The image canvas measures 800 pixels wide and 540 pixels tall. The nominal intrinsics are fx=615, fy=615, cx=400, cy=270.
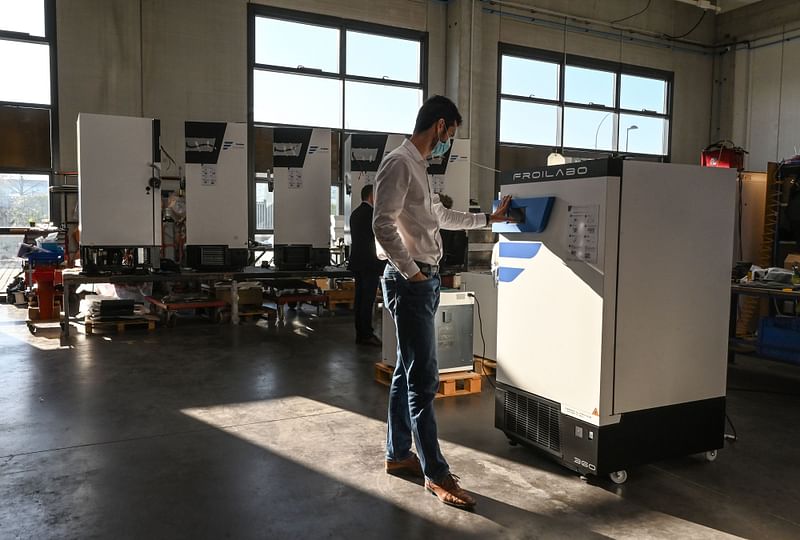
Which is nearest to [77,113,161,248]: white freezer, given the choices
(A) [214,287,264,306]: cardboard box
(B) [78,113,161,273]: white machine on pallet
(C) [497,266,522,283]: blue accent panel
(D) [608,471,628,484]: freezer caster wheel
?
(B) [78,113,161,273]: white machine on pallet

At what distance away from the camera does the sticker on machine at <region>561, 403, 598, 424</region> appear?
250cm

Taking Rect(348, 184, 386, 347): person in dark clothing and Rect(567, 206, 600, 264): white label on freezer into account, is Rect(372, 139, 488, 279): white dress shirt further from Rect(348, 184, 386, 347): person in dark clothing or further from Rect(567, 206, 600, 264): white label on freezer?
Rect(348, 184, 386, 347): person in dark clothing

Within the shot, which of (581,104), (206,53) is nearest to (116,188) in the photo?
(206,53)

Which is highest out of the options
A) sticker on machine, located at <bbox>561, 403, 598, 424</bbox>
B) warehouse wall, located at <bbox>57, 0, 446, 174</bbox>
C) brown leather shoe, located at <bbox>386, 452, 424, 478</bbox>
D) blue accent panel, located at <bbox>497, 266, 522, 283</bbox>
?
warehouse wall, located at <bbox>57, 0, 446, 174</bbox>

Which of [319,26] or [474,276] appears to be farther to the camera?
[319,26]

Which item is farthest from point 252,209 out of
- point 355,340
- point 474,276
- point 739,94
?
point 739,94

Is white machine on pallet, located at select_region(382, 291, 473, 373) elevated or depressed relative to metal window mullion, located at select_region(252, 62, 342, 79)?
depressed

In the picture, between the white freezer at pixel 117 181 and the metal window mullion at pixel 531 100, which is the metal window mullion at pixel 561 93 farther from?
the white freezer at pixel 117 181

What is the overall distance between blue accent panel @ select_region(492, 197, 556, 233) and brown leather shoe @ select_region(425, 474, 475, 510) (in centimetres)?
112

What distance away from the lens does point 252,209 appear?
8961 millimetres

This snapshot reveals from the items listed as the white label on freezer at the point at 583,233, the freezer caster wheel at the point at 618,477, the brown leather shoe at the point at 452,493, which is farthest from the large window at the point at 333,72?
the freezer caster wheel at the point at 618,477

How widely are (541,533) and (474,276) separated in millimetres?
2424

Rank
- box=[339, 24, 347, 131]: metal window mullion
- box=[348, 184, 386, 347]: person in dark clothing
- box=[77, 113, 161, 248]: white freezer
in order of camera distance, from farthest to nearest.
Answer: box=[339, 24, 347, 131]: metal window mullion
box=[77, 113, 161, 248]: white freezer
box=[348, 184, 386, 347]: person in dark clothing

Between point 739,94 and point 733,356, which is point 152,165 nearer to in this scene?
point 733,356
